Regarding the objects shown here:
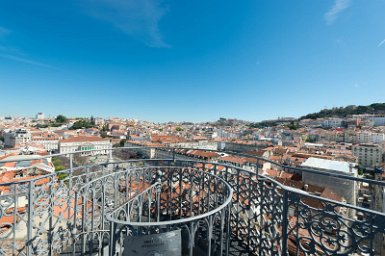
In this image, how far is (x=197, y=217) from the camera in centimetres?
170

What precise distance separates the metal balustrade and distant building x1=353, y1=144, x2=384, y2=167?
43308 mm

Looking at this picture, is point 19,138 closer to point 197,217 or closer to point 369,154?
point 197,217

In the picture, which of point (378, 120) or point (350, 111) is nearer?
point (378, 120)

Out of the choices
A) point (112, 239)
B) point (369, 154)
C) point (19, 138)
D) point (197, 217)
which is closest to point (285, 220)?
point (197, 217)

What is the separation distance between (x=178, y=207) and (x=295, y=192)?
2630mm

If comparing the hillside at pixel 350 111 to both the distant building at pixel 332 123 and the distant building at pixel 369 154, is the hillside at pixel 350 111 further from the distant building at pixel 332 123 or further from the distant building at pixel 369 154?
the distant building at pixel 369 154

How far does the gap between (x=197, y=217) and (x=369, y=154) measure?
46.4 m

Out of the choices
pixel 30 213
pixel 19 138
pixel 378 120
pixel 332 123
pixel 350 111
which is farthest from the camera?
pixel 350 111

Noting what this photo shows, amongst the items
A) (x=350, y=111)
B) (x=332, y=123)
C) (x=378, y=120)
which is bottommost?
(x=332, y=123)

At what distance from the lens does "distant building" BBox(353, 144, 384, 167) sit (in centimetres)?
3503

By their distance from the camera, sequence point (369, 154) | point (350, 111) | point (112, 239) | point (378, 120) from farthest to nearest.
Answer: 1. point (350, 111)
2. point (378, 120)
3. point (369, 154)
4. point (112, 239)

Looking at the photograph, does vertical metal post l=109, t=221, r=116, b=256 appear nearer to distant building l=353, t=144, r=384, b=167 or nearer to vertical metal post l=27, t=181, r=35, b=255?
vertical metal post l=27, t=181, r=35, b=255

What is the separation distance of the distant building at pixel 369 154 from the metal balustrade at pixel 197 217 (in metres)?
43.3

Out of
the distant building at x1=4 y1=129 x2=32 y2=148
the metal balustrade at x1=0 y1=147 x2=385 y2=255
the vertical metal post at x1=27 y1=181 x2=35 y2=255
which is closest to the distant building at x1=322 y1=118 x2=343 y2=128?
the metal balustrade at x1=0 y1=147 x2=385 y2=255
